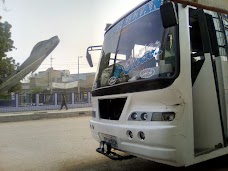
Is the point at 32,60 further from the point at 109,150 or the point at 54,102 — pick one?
the point at 109,150

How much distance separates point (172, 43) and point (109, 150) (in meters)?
1.93

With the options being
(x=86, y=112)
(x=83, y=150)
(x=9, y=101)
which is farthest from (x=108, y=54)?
(x=9, y=101)

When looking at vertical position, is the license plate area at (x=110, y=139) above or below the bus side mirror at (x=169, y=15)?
below

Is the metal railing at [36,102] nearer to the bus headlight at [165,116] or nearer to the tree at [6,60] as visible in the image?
→ the tree at [6,60]

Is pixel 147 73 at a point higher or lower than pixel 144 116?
higher

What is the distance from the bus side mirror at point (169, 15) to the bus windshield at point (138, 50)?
0.28 m

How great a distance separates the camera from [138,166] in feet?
18.0

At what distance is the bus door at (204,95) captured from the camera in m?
4.11

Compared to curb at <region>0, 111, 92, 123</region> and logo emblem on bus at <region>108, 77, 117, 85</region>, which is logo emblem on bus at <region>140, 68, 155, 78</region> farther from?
curb at <region>0, 111, 92, 123</region>

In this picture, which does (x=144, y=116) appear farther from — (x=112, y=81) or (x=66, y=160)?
(x=66, y=160)

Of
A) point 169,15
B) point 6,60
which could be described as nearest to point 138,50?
point 169,15

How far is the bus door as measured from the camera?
13.5 ft

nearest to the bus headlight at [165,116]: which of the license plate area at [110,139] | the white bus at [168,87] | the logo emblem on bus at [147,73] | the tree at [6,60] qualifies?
the white bus at [168,87]

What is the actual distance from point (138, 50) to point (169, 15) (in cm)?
94
